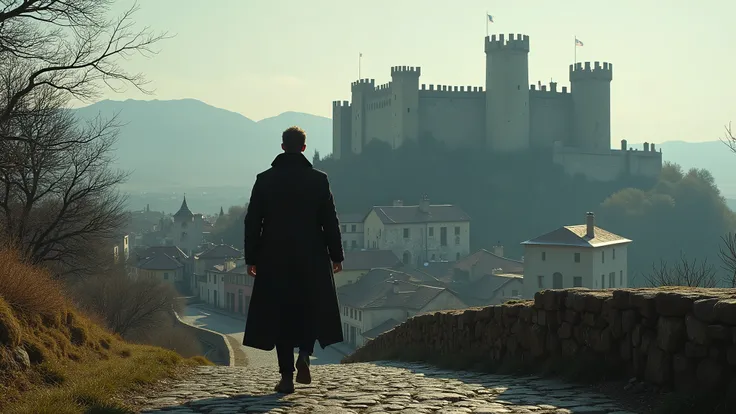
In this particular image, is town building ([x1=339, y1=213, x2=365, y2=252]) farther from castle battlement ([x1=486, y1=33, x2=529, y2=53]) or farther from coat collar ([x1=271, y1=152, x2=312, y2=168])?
coat collar ([x1=271, y1=152, x2=312, y2=168])

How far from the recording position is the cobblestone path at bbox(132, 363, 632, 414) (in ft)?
19.8

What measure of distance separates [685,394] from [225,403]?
305 centimetres

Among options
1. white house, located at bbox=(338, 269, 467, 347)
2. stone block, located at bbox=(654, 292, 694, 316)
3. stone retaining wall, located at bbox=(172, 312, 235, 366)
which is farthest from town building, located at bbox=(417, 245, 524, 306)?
stone block, located at bbox=(654, 292, 694, 316)

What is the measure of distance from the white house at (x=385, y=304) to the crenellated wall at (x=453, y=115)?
32.2m

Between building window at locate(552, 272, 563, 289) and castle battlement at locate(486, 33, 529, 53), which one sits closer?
building window at locate(552, 272, 563, 289)

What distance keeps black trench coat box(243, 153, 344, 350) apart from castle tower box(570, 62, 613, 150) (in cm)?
8751

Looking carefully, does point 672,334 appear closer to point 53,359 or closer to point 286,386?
point 286,386

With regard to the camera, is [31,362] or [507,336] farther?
[507,336]

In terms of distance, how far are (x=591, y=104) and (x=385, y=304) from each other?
4511 centimetres

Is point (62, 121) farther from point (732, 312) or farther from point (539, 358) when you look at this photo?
point (732, 312)

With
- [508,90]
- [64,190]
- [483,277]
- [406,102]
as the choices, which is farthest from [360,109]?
[64,190]

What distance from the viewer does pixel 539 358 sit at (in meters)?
8.07

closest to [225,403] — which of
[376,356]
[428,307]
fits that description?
[376,356]

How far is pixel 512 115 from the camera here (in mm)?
89688
